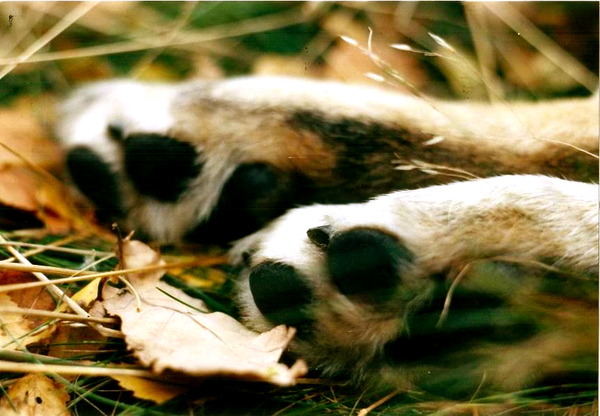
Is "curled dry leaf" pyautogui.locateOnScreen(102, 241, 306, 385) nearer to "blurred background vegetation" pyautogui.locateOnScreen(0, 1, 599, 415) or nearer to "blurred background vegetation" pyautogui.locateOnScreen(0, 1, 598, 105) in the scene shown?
"blurred background vegetation" pyautogui.locateOnScreen(0, 1, 599, 415)

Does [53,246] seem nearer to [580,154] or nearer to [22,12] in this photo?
[22,12]

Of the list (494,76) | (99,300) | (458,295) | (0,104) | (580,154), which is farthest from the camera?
(494,76)

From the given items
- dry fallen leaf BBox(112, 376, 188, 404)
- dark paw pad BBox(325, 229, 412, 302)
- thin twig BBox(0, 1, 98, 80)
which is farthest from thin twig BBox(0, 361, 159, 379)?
thin twig BBox(0, 1, 98, 80)

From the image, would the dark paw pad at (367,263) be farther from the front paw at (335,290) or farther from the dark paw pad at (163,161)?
the dark paw pad at (163,161)

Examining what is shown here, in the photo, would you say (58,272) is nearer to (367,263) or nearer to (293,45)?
(367,263)

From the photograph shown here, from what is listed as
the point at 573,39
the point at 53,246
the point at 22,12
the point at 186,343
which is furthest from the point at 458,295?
the point at 22,12

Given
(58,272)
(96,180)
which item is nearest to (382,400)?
(58,272)

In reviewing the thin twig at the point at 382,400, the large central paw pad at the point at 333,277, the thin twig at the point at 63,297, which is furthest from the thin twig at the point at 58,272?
the thin twig at the point at 382,400
